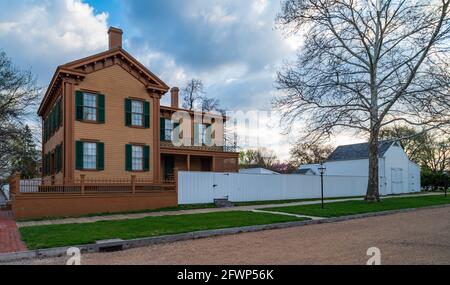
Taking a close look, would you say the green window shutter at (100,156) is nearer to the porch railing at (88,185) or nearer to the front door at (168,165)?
the porch railing at (88,185)

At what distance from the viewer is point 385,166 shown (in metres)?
36.3

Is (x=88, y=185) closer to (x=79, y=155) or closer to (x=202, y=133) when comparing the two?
(x=79, y=155)

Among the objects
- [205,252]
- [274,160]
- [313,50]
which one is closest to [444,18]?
[313,50]

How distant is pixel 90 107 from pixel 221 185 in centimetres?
805

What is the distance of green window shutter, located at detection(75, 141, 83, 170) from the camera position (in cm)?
1967

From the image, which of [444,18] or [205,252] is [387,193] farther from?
[205,252]

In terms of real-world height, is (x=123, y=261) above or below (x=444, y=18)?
below

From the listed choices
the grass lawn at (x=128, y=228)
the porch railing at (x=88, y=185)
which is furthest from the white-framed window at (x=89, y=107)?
the grass lawn at (x=128, y=228)

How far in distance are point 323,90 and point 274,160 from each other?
53.7 metres

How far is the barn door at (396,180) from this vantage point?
122ft

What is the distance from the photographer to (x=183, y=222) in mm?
13797

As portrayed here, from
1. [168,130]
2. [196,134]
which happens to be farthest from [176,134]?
[196,134]

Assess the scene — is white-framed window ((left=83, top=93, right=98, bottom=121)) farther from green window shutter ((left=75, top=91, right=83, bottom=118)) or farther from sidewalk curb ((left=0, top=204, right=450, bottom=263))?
sidewalk curb ((left=0, top=204, right=450, bottom=263))

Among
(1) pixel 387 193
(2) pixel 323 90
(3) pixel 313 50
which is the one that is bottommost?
(1) pixel 387 193
